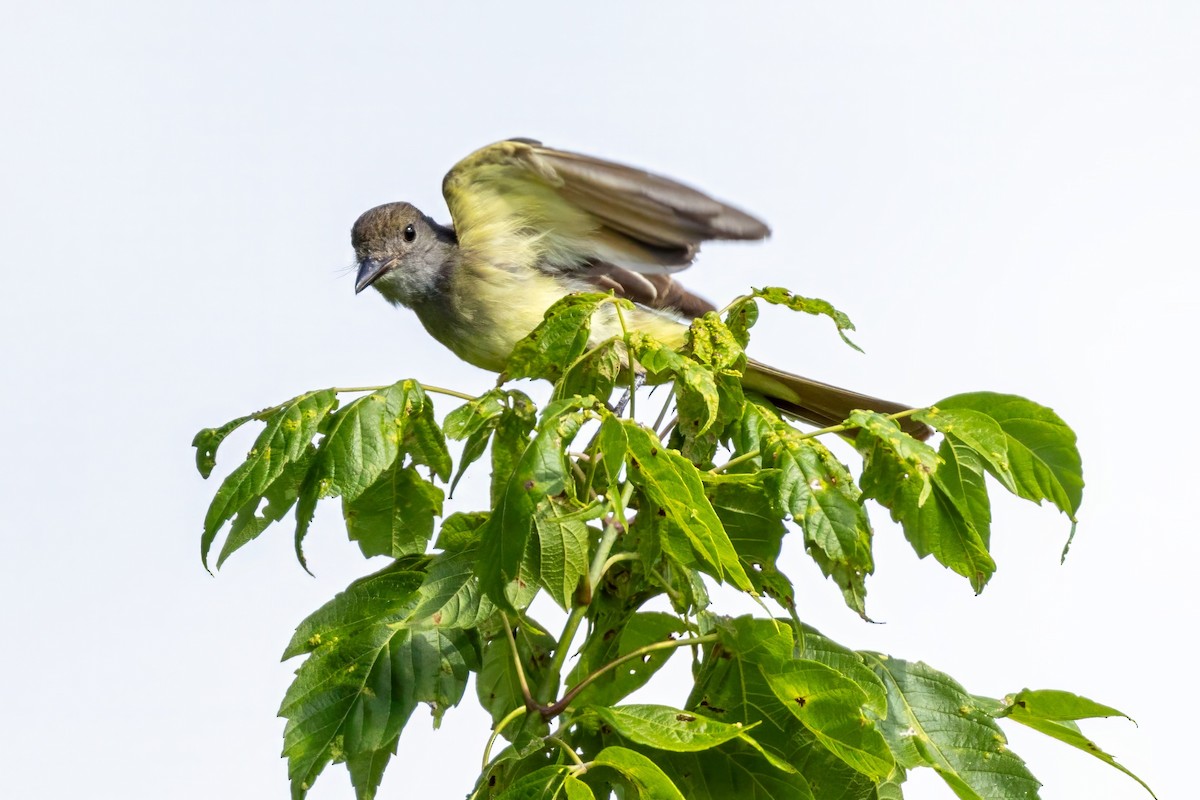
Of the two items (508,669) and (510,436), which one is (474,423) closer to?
(510,436)

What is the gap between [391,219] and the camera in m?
6.61

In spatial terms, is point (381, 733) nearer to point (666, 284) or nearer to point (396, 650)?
point (396, 650)

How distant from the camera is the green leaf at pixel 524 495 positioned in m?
2.53

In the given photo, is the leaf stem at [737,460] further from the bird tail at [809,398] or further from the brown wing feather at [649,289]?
the brown wing feather at [649,289]

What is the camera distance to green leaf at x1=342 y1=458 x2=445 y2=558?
135 inches

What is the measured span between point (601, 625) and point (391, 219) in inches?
154

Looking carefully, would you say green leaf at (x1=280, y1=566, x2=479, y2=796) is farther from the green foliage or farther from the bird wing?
the bird wing

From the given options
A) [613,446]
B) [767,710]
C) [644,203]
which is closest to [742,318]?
[613,446]

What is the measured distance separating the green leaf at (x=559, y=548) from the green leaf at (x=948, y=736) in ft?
2.80

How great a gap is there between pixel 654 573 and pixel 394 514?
875mm

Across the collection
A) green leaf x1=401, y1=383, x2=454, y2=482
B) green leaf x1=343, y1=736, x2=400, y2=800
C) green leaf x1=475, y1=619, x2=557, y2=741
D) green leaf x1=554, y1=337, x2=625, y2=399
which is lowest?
green leaf x1=343, y1=736, x2=400, y2=800

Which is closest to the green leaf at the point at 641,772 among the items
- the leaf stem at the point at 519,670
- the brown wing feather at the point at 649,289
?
the leaf stem at the point at 519,670

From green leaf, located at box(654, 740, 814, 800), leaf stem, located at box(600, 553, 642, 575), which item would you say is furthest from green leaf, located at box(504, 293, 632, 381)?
green leaf, located at box(654, 740, 814, 800)

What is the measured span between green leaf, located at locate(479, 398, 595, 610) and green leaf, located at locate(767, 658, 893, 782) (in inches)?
25.6
